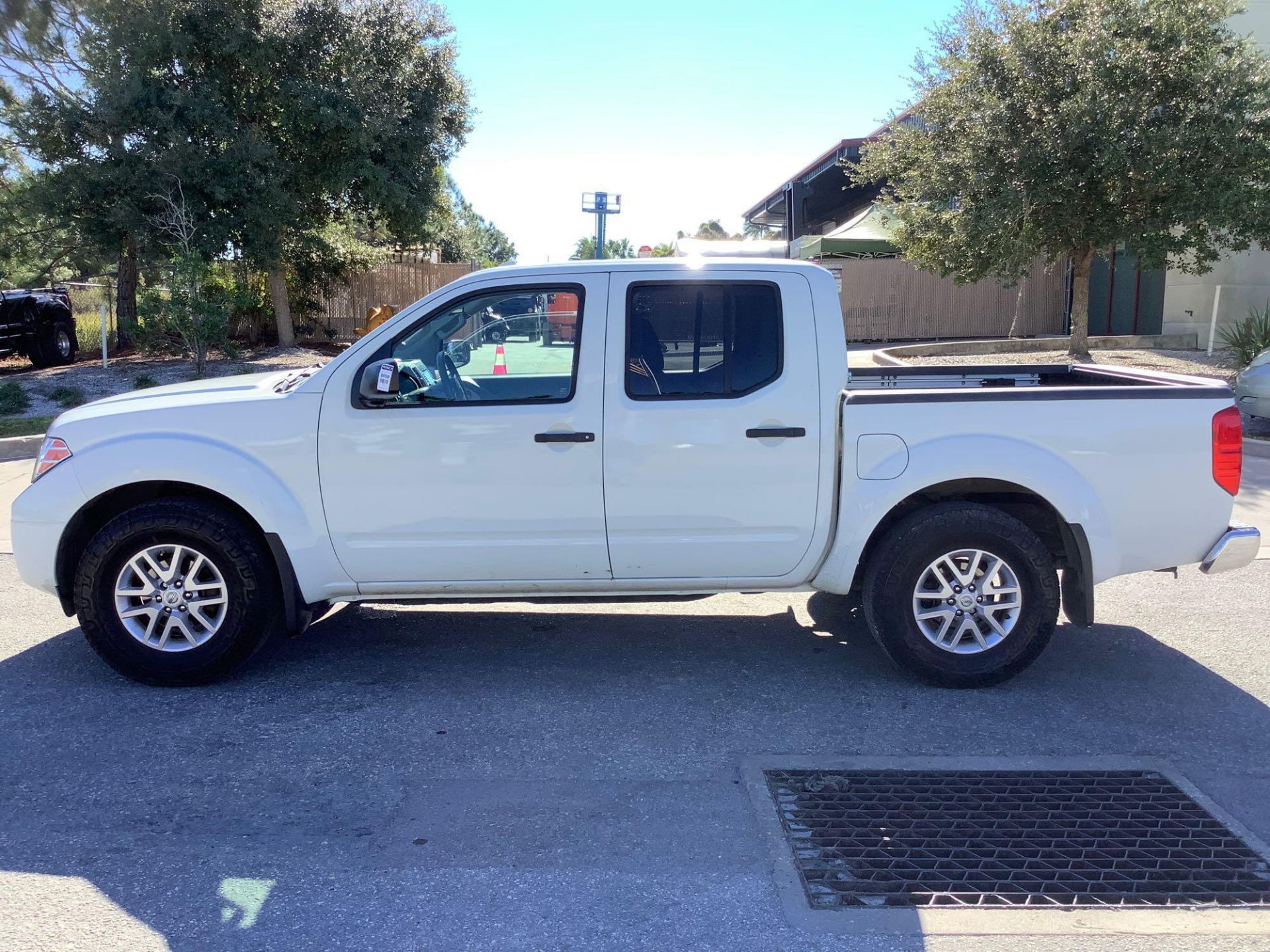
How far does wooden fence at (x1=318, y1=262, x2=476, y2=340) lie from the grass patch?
12.7 meters

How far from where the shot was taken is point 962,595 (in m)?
5.07

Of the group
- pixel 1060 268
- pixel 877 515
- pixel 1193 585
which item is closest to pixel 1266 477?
pixel 1193 585

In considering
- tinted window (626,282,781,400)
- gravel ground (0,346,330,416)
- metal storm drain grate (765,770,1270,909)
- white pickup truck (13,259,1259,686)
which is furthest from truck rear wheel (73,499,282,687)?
gravel ground (0,346,330,416)

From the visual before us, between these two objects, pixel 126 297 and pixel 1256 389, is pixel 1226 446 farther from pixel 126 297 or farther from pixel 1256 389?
pixel 126 297

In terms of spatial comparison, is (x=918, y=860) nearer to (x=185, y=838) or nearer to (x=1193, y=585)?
(x=185, y=838)

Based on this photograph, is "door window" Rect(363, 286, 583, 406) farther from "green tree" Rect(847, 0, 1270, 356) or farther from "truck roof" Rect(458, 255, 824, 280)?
"green tree" Rect(847, 0, 1270, 356)

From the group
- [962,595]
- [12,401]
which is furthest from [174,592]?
[12,401]

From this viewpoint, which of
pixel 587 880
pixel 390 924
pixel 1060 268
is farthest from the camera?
pixel 1060 268

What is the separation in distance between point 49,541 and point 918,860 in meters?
4.10

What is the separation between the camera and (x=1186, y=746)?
14.9 ft

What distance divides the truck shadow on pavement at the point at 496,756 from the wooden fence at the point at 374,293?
67.3 ft

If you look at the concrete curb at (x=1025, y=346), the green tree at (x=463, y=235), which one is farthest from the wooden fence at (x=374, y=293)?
the concrete curb at (x=1025, y=346)

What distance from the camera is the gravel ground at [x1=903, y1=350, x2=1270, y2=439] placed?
50.8 feet

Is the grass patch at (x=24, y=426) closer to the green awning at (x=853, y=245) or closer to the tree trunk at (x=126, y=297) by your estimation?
the tree trunk at (x=126, y=297)
